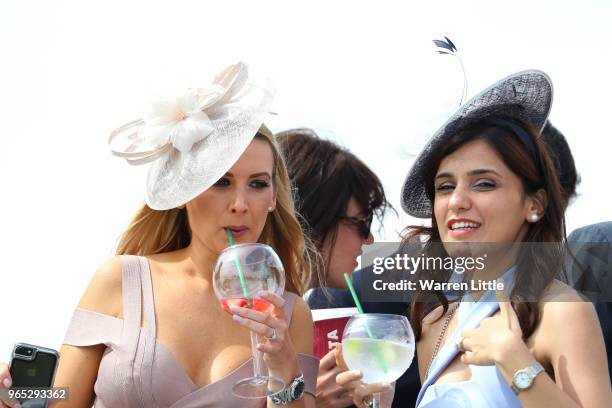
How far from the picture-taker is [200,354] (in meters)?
4.18

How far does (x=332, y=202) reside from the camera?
17.9 feet

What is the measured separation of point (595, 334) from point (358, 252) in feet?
6.66

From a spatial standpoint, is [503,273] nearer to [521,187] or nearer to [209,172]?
[521,187]

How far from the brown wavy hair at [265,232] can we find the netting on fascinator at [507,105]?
0.72 meters

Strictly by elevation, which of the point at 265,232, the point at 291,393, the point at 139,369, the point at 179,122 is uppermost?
the point at 179,122

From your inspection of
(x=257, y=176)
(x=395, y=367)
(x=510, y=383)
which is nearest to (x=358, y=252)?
(x=257, y=176)

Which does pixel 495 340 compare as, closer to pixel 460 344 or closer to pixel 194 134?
pixel 460 344

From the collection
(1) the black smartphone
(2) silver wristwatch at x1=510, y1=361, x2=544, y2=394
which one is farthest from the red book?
(1) the black smartphone

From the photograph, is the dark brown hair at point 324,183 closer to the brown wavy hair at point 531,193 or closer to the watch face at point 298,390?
the brown wavy hair at point 531,193

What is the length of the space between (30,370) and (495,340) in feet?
5.98

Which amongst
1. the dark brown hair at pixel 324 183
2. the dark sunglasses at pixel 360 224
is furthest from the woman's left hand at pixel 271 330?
the dark sunglasses at pixel 360 224

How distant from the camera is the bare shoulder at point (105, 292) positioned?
426cm

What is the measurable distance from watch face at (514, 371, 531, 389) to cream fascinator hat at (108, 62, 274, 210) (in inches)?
62.7

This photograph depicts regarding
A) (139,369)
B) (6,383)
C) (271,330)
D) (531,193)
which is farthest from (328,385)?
(6,383)
